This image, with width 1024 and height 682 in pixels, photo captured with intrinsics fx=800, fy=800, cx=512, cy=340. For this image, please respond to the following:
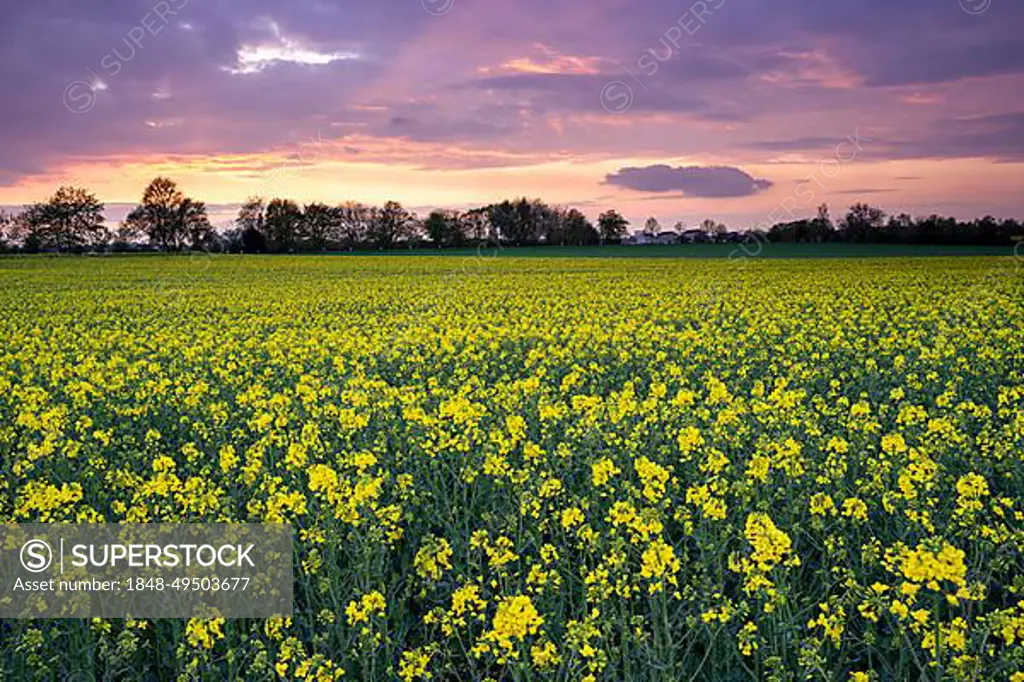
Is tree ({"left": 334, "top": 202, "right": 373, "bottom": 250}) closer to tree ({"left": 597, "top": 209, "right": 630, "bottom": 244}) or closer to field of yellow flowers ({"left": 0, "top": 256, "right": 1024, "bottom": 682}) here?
tree ({"left": 597, "top": 209, "right": 630, "bottom": 244})

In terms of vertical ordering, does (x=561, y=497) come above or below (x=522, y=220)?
below

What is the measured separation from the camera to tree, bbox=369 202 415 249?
106694 mm

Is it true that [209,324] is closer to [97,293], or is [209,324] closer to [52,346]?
[52,346]

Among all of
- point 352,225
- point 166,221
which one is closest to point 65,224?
point 166,221

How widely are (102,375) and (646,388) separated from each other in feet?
24.5

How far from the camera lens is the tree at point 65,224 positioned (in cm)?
9275

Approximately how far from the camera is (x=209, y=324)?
1978cm

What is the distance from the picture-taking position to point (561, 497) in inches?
259

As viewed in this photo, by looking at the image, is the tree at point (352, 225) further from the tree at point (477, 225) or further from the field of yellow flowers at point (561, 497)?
the field of yellow flowers at point (561, 497)

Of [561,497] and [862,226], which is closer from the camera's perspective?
[561,497]

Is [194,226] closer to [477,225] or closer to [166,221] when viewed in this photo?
[166,221]

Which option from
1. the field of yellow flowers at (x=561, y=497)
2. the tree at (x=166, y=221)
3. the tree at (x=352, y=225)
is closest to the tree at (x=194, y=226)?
the tree at (x=166, y=221)

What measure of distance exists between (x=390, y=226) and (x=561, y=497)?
10638 cm

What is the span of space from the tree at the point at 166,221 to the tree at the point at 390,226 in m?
21.4
